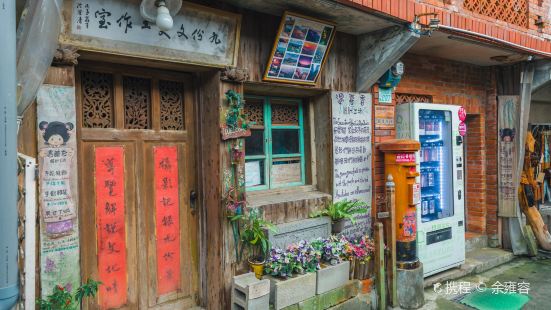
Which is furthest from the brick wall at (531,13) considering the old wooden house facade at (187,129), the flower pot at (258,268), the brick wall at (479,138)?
the flower pot at (258,268)

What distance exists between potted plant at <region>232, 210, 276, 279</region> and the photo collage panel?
152 centimetres

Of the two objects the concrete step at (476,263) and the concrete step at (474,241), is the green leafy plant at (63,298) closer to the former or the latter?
the concrete step at (476,263)

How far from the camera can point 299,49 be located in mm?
4324

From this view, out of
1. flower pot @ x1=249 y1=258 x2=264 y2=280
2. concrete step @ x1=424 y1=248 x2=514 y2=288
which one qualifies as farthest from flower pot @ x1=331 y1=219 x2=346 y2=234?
concrete step @ x1=424 y1=248 x2=514 y2=288

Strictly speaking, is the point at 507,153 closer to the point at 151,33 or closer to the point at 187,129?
the point at 187,129

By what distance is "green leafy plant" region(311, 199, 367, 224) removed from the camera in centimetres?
464

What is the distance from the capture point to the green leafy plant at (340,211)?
4637 millimetres

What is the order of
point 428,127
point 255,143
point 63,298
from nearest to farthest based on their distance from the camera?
point 63,298, point 255,143, point 428,127

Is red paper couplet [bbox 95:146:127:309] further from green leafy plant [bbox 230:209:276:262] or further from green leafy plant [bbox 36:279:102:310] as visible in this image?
green leafy plant [bbox 230:209:276:262]

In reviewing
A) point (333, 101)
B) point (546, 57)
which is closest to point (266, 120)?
point (333, 101)

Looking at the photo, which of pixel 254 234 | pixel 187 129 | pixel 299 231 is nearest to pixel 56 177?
pixel 187 129

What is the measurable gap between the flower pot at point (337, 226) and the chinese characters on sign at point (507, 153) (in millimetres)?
3793

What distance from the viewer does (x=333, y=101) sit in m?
4.79

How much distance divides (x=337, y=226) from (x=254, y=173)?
1.20 metres
